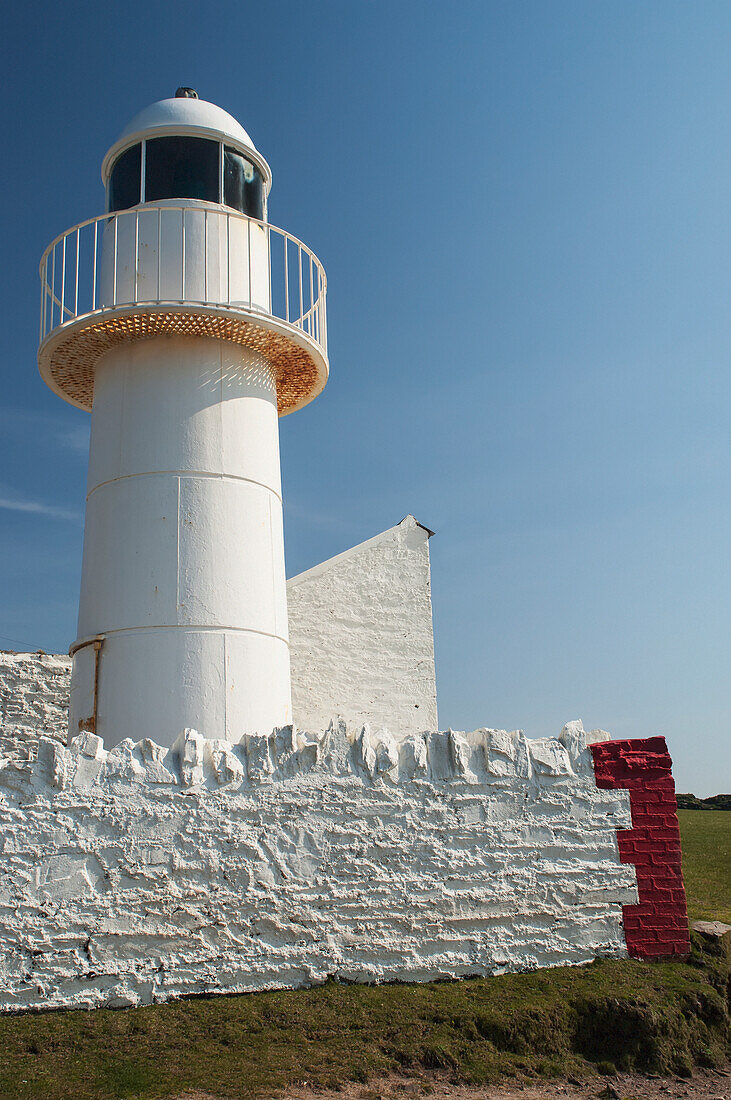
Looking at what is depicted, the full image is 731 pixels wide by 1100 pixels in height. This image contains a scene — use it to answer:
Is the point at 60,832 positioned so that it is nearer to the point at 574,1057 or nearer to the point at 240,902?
the point at 240,902

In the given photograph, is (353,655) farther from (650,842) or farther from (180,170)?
(180,170)

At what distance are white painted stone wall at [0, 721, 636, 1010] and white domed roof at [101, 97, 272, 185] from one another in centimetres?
710

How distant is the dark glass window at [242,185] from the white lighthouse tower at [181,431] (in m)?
0.03

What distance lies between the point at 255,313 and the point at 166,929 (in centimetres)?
612

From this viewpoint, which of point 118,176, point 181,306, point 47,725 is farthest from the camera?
point 47,725

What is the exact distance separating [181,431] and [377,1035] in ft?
19.9

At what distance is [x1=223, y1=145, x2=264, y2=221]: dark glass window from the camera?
1048cm

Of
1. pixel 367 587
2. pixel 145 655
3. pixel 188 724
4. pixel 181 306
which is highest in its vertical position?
pixel 181 306

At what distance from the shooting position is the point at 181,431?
31.4 ft

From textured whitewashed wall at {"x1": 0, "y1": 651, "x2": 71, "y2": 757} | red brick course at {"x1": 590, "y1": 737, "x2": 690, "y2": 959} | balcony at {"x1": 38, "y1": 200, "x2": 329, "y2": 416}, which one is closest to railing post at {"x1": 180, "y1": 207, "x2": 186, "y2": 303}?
balcony at {"x1": 38, "y1": 200, "x2": 329, "y2": 416}

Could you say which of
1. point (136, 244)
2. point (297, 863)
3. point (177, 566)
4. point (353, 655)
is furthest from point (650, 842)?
Answer: point (136, 244)

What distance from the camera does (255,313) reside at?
9.70 meters

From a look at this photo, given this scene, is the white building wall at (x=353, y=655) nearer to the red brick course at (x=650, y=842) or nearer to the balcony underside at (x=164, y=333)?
the balcony underside at (x=164, y=333)

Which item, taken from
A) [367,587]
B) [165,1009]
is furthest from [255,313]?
[165,1009]
